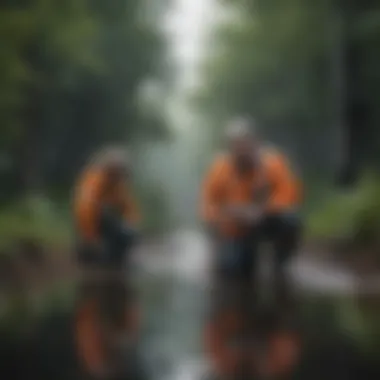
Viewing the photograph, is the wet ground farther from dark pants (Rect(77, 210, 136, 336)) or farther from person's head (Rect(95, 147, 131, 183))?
person's head (Rect(95, 147, 131, 183))

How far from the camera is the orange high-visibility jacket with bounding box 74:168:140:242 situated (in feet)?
5.80

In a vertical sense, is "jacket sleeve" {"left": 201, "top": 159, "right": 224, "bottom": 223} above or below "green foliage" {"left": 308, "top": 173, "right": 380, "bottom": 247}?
above

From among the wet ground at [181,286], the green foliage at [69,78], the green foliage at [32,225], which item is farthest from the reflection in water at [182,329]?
the green foliage at [69,78]

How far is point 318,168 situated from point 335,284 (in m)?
0.22

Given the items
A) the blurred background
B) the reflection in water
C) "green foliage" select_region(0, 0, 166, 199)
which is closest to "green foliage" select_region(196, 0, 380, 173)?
the blurred background

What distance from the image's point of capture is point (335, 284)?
68.3 inches

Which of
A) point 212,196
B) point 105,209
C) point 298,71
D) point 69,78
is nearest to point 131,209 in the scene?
point 105,209

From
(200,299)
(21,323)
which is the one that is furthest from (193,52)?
(21,323)

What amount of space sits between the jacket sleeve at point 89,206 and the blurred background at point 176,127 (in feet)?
0.09

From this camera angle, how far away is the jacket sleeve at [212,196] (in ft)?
5.74

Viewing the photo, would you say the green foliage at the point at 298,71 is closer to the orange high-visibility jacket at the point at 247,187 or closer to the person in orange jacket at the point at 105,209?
the orange high-visibility jacket at the point at 247,187

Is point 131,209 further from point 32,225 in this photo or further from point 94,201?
point 32,225

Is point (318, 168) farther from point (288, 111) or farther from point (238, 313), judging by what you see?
point (238, 313)

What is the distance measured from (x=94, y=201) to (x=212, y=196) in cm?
22
